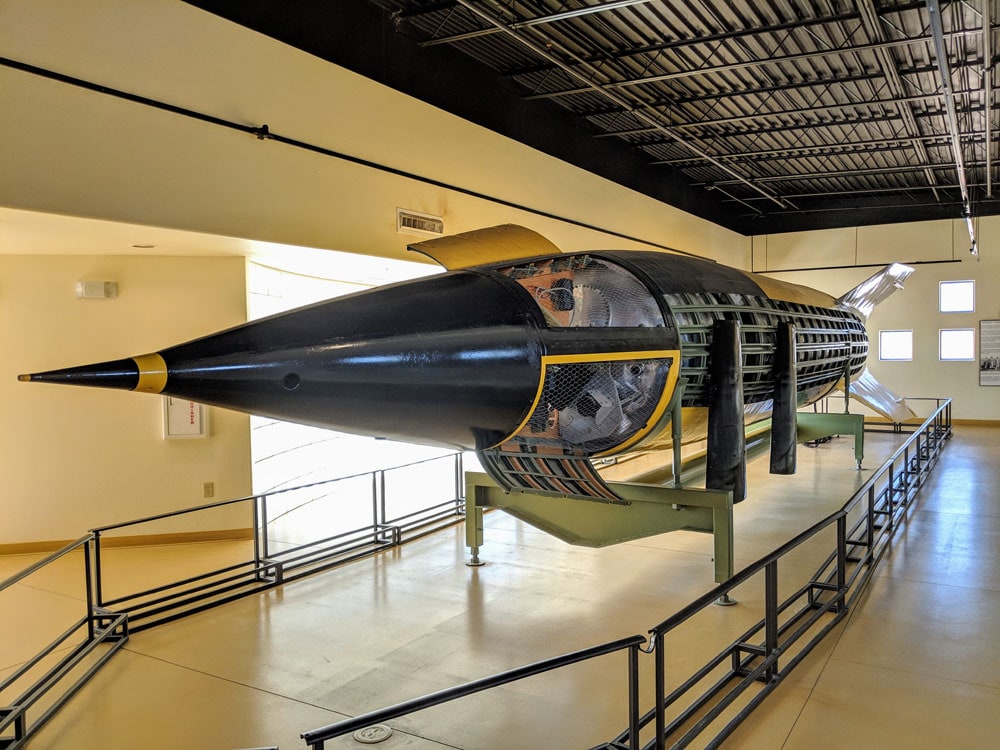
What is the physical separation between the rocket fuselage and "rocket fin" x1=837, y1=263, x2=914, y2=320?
6.84 m

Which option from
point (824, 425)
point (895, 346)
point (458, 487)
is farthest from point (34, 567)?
point (895, 346)

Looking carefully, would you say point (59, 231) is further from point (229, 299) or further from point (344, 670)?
point (344, 670)

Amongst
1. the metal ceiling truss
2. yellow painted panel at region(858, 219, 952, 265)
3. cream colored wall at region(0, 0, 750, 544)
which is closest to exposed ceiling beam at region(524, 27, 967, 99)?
the metal ceiling truss

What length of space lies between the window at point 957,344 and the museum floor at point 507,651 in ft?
36.1

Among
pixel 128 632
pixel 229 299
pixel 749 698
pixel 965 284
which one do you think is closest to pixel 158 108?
pixel 229 299

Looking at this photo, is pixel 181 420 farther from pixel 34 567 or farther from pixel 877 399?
pixel 877 399

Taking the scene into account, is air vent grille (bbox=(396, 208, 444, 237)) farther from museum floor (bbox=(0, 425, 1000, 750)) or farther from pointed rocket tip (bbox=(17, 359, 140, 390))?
pointed rocket tip (bbox=(17, 359, 140, 390))

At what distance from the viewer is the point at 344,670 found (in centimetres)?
419

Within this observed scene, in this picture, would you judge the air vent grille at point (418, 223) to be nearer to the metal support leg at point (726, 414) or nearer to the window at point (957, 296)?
the metal support leg at point (726, 414)

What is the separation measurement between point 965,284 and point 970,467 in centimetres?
761

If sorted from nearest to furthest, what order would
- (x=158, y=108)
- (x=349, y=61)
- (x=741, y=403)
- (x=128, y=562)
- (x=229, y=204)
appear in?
1. (x=741, y=403)
2. (x=158, y=108)
3. (x=229, y=204)
4. (x=128, y=562)
5. (x=349, y=61)

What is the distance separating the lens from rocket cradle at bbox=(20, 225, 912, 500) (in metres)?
3.00

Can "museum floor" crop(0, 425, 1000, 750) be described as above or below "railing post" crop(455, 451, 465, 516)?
below

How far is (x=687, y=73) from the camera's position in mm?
8594
